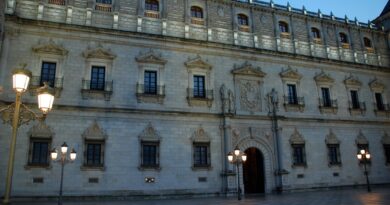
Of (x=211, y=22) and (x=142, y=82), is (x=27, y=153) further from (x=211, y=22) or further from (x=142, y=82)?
(x=211, y=22)

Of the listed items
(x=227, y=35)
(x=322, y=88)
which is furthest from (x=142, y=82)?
(x=322, y=88)

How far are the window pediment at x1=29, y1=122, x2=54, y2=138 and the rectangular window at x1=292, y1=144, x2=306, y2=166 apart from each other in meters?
15.8

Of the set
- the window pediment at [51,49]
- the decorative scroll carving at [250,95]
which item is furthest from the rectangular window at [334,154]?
the window pediment at [51,49]

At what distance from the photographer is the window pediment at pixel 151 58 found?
20.1 m

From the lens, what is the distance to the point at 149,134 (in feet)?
62.8

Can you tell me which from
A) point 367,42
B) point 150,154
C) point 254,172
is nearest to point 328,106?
point 254,172

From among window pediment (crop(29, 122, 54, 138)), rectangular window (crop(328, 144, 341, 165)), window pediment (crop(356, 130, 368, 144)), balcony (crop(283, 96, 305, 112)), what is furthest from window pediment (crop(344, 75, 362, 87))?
window pediment (crop(29, 122, 54, 138))

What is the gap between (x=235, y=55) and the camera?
22641 mm

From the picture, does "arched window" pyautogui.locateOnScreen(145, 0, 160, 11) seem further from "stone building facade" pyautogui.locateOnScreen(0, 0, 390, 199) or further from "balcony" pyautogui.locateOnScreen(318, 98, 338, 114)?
"balcony" pyautogui.locateOnScreen(318, 98, 338, 114)

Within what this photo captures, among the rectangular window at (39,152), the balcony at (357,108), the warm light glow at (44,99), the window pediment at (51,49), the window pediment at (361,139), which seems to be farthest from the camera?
the balcony at (357,108)

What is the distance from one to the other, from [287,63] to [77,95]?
49.8ft

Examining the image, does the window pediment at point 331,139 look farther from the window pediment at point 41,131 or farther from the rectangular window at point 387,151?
the window pediment at point 41,131

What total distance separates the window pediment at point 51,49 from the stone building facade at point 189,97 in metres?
0.06

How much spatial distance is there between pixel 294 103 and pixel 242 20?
729 cm
